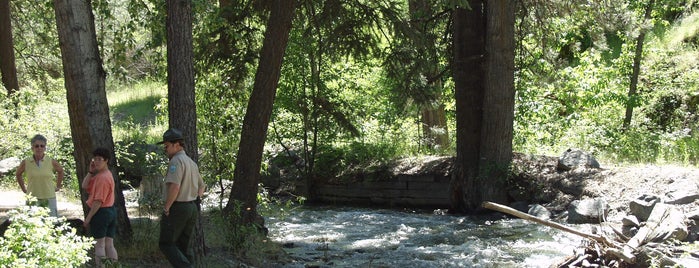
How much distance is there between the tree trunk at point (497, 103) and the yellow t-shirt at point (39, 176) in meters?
10.3

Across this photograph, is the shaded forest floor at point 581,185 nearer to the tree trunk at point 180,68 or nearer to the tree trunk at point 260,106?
the tree trunk at point 260,106

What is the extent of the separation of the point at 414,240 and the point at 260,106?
433 cm

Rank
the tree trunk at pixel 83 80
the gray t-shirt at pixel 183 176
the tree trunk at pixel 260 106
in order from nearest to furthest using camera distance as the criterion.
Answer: the gray t-shirt at pixel 183 176 < the tree trunk at pixel 83 80 < the tree trunk at pixel 260 106

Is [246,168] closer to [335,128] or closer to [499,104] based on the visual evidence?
Answer: [499,104]

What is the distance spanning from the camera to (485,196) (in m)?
17.6

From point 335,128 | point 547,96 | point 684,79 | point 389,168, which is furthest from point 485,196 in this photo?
point 684,79

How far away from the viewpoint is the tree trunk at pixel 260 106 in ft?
38.7

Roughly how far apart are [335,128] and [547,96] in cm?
706

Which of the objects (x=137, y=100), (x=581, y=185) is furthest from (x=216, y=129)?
(x=137, y=100)

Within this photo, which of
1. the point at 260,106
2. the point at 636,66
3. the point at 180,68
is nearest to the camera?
the point at 180,68

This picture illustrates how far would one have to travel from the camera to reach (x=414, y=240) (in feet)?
47.3

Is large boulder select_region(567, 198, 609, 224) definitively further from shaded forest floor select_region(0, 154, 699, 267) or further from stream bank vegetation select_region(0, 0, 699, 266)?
stream bank vegetation select_region(0, 0, 699, 266)

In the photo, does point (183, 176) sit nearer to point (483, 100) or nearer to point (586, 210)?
point (586, 210)

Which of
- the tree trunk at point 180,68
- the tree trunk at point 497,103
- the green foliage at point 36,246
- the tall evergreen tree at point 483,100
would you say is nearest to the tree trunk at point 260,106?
the tree trunk at point 180,68
